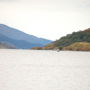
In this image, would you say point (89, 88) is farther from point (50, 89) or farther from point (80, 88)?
point (50, 89)

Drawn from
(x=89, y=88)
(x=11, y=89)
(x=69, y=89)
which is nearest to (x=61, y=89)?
(x=69, y=89)

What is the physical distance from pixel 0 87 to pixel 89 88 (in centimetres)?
1824

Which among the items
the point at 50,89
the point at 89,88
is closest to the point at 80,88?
the point at 89,88

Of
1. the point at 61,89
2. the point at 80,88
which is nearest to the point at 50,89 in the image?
the point at 61,89

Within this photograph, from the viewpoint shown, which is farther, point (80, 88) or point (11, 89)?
point (80, 88)

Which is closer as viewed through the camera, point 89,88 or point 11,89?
point 11,89

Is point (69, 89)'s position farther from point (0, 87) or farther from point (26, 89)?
point (0, 87)

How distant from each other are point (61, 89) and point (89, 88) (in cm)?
588

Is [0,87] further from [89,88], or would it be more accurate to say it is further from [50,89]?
[89,88]

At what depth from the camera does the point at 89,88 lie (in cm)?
6438

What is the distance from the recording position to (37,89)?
205 feet

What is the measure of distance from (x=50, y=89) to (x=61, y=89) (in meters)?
2.51

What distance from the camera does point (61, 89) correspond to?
63.6 metres

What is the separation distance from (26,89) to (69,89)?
28.6 feet
